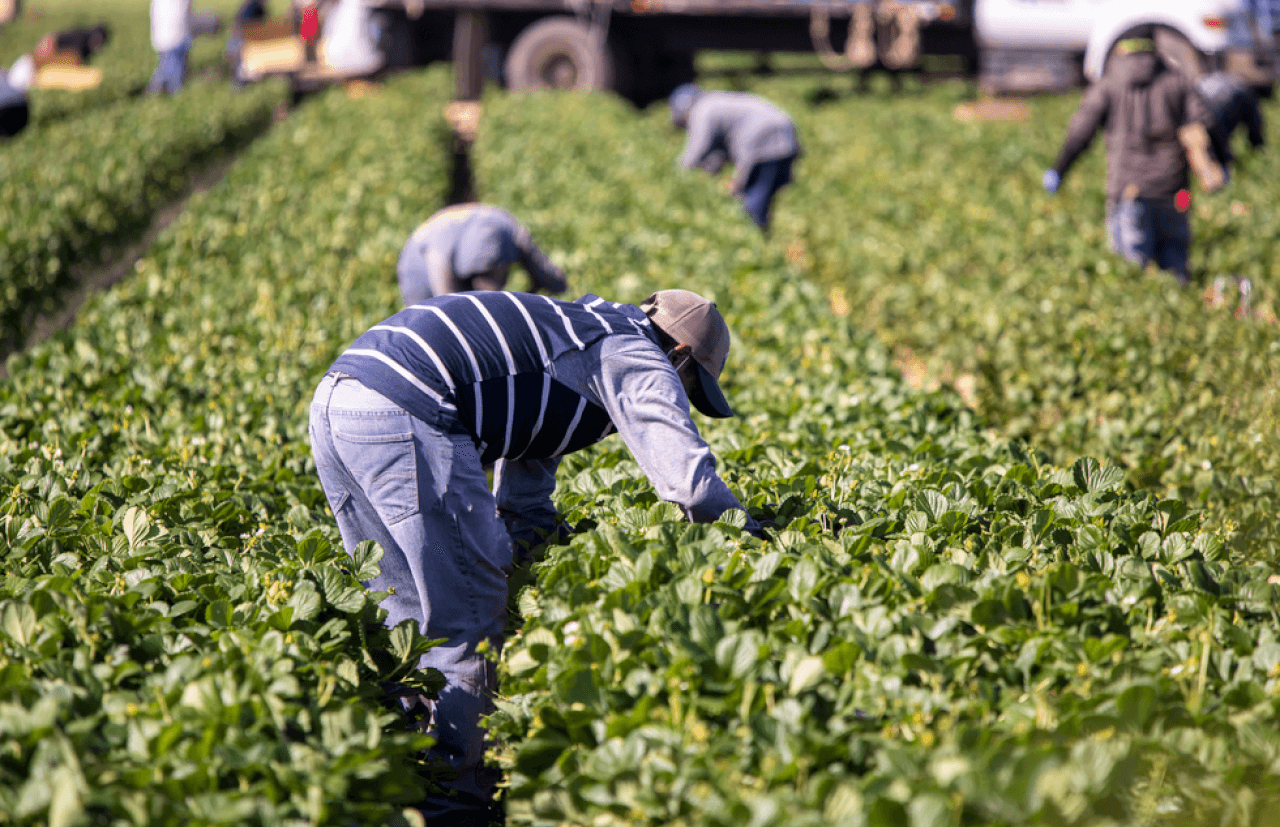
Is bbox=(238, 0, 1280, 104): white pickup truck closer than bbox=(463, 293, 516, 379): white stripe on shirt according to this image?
No

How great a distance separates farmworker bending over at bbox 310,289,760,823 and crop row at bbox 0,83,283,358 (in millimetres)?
5961

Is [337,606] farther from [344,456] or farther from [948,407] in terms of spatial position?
[948,407]

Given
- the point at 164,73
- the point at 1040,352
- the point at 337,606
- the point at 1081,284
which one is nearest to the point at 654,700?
the point at 337,606

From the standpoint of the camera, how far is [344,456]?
121 inches

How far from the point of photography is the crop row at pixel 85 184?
8.12m

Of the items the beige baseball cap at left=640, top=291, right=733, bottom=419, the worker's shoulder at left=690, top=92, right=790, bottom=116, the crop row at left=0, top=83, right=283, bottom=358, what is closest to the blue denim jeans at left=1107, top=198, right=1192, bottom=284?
the worker's shoulder at left=690, top=92, right=790, bottom=116

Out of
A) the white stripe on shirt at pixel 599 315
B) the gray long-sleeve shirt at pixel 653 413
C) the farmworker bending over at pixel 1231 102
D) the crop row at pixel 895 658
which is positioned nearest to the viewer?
the crop row at pixel 895 658

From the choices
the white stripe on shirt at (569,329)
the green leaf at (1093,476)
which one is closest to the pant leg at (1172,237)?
the green leaf at (1093,476)

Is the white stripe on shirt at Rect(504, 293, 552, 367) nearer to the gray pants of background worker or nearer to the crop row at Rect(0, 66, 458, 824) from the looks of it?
the crop row at Rect(0, 66, 458, 824)

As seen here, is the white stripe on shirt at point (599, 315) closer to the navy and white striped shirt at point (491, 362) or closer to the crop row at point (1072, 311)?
the navy and white striped shirt at point (491, 362)

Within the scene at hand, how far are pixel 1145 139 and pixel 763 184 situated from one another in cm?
338

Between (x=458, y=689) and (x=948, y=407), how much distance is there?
252 centimetres

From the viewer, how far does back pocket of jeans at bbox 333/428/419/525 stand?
299 cm

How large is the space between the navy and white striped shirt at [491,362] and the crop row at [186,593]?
48 centimetres
